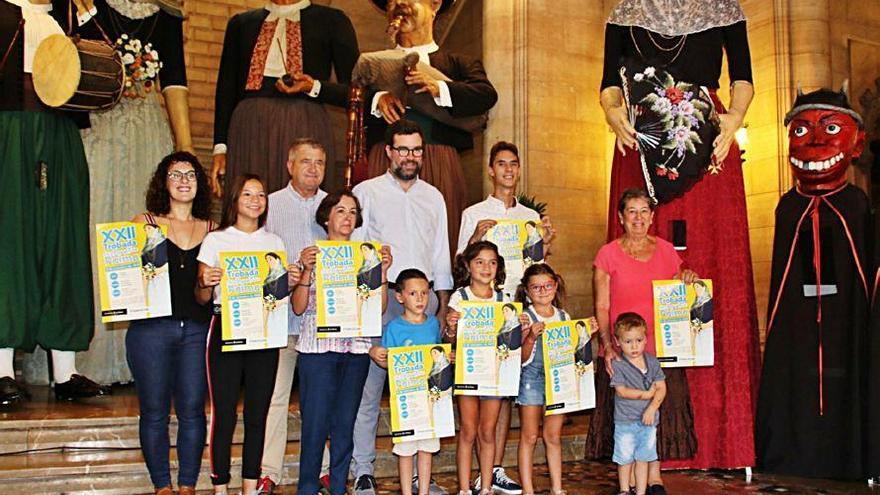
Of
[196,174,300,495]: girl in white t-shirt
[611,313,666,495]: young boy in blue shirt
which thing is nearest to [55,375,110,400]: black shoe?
[196,174,300,495]: girl in white t-shirt

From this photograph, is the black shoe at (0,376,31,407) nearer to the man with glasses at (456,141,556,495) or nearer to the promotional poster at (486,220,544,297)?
the man with glasses at (456,141,556,495)

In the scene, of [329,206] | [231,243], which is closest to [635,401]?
[329,206]

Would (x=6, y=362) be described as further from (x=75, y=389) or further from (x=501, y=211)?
(x=501, y=211)

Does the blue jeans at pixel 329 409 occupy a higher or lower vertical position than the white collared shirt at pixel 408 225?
lower

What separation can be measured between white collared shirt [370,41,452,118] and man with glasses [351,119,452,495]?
96 centimetres

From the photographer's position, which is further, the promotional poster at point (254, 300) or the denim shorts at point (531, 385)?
the denim shorts at point (531, 385)

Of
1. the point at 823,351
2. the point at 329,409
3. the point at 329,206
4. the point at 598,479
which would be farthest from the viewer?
the point at 823,351

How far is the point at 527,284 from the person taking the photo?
4.55 metres

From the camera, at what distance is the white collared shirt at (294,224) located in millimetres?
4742

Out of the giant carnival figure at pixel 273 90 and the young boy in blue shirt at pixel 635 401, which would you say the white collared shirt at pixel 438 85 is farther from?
the young boy in blue shirt at pixel 635 401

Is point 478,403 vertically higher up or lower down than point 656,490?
higher up

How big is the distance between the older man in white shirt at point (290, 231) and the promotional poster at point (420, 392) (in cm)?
71

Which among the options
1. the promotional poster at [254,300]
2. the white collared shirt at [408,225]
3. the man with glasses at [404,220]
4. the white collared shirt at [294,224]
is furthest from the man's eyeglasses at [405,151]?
the promotional poster at [254,300]

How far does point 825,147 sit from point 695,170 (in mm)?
797
